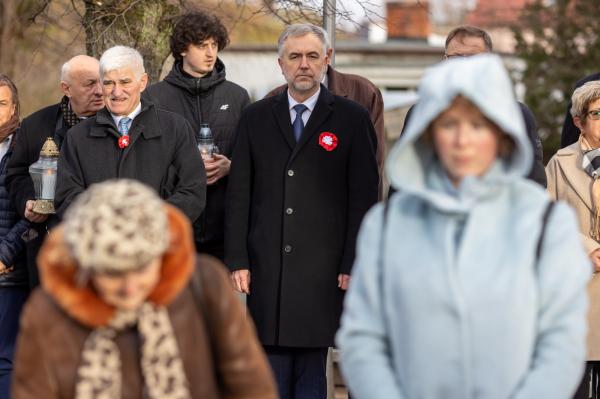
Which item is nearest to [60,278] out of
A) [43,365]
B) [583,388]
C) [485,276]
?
[43,365]

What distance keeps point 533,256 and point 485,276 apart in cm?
16

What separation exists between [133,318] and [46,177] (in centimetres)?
376

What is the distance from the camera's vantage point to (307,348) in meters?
7.29

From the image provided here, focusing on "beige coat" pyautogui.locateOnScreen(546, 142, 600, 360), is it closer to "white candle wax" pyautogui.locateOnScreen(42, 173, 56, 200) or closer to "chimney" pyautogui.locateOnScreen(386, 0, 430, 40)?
"white candle wax" pyautogui.locateOnScreen(42, 173, 56, 200)

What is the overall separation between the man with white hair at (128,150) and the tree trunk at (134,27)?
2.29 metres

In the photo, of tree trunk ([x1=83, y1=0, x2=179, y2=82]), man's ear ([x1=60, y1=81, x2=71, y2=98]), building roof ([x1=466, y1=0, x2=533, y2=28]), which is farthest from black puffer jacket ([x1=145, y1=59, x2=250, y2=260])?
building roof ([x1=466, y1=0, x2=533, y2=28])

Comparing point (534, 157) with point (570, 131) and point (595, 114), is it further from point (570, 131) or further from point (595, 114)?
point (570, 131)

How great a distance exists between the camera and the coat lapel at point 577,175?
24.4 feet

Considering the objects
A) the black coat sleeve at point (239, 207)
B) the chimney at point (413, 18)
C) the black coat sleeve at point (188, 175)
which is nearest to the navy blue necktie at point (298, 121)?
the black coat sleeve at point (239, 207)

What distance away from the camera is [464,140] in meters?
4.04

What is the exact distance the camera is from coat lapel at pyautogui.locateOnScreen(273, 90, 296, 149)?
23.6ft

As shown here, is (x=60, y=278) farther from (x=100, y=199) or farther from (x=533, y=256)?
(x=533, y=256)

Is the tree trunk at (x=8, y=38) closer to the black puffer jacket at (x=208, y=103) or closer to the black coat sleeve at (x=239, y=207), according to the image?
the black puffer jacket at (x=208, y=103)

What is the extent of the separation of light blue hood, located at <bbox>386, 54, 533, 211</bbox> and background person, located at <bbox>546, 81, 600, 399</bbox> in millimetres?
3356
